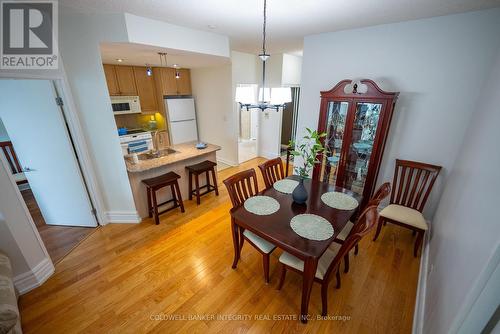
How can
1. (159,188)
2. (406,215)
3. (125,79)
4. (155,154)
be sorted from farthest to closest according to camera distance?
1. (125,79)
2. (155,154)
3. (159,188)
4. (406,215)

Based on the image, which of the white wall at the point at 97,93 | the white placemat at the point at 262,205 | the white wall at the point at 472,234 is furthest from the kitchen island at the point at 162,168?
the white wall at the point at 472,234

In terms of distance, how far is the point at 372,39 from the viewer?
253 cm

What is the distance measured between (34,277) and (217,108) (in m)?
3.95

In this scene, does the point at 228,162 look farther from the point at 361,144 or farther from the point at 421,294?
the point at 421,294

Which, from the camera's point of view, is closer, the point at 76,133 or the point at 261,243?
the point at 261,243

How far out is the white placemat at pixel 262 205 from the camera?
188 centimetres

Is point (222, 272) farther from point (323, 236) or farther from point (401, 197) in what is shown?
point (401, 197)

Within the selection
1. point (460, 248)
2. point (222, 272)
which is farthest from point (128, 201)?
point (460, 248)

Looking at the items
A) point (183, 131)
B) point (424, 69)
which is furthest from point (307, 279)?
point (183, 131)

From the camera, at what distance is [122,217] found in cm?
288

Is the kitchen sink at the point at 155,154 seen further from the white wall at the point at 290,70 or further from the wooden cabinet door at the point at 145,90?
the white wall at the point at 290,70

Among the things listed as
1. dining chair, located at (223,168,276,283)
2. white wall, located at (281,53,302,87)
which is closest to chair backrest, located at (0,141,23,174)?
dining chair, located at (223,168,276,283)

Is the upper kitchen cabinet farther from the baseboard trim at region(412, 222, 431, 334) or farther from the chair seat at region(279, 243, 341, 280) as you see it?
the baseboard trim at region(412, 222, 431, 334)

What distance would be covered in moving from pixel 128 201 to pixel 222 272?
5.62 ft
